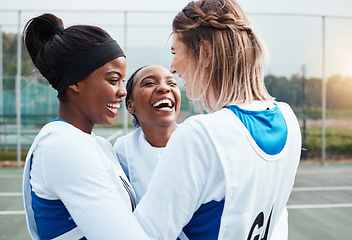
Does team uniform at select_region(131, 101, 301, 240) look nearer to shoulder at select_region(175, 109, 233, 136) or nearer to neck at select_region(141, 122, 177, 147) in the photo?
shoulder at select_region(175, 109, 233, 136)

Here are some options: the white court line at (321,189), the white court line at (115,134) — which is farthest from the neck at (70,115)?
the white court line at (115,134)

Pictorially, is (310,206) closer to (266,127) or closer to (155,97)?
(155,97)

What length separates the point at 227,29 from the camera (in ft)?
3.30

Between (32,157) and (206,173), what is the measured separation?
57 cm

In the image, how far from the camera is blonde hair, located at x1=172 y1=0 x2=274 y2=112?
100cm

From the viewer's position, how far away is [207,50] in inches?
40.2

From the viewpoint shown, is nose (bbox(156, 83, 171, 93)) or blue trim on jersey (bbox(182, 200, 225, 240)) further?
nose (bbox(156, 83, 171, 93))

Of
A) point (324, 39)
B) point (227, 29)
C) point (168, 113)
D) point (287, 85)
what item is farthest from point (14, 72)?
point (227, 29)

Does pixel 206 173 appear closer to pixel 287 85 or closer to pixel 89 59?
pixel 89 59

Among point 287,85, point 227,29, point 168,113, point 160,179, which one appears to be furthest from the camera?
point 287,85

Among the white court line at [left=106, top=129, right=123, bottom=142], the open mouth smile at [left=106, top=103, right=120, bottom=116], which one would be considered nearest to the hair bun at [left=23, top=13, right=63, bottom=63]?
the open mouth smile at [left=106, top=103, right=120, bottom=116]

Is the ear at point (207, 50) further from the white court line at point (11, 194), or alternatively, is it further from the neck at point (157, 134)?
the white court line at point (11, 194)

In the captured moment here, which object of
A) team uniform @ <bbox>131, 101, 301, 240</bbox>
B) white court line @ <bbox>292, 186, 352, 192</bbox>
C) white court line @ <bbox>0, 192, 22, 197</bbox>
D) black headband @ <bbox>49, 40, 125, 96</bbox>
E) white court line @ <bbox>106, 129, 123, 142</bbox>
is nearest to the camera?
team uniform @ <bbox>131, 101, 301, 240</bbox>

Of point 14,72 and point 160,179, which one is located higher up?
point 14,72
